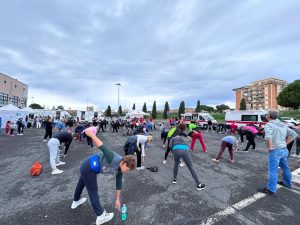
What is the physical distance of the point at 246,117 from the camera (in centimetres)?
1862

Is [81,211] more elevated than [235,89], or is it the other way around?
[235,89]

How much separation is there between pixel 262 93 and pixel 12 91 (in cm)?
11362

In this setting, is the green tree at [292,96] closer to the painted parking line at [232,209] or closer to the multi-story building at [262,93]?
the multi-story building at [262,93]

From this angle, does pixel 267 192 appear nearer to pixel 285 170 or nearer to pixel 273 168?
pixel 273 168

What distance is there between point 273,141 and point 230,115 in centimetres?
1841

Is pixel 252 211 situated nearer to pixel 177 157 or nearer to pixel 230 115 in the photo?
pixel 177 157

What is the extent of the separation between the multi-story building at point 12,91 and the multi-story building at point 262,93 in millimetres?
103690

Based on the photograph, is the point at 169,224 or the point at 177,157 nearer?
the point at 169,224

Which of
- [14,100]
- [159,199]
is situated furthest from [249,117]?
[14,100]

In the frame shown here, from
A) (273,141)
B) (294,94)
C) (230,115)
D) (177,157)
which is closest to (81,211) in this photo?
(177,157)

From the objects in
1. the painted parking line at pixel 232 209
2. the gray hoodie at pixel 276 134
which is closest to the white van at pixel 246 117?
the gray hoodie at pixel 276 134

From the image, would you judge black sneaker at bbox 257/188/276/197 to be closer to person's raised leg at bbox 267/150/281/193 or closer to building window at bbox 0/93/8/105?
person's raised leg at bbox 267/150/281/193

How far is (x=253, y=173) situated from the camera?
5484mm

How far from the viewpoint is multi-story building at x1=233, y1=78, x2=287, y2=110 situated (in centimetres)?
9062
